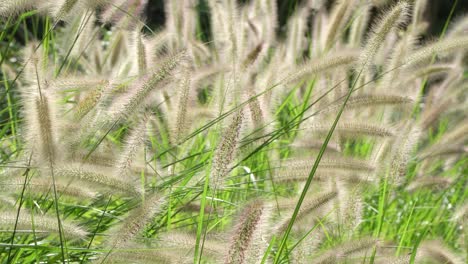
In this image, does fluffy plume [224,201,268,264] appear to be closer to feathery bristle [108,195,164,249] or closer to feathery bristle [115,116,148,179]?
feathery bristle [108,195,164,249]

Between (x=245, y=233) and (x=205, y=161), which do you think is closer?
(x=245, y=233)

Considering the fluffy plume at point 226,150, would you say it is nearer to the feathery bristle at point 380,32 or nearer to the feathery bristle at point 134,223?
the feathery bristle at point 134,223

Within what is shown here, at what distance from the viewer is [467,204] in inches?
80.7

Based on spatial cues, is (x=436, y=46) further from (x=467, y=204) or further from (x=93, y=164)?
(x=93, y=164)

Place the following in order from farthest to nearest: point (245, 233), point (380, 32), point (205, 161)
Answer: point (205, 161) → point (380, 32) → point (245, 233)

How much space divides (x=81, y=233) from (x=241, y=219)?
46cm

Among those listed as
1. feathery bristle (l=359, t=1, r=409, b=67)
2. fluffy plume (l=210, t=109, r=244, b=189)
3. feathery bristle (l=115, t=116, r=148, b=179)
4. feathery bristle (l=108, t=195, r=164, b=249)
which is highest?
feathery bristle (l=359, t=1, r=409, b=67)

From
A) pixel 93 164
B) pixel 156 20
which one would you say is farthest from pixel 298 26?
pixel 156 20

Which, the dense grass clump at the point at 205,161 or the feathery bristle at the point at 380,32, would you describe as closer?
the dense grass clump at the point at 205,161

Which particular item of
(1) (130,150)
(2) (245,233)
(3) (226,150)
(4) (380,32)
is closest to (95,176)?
(1) (130,150)

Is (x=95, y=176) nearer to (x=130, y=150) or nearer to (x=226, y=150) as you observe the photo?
(x=130, y=150)

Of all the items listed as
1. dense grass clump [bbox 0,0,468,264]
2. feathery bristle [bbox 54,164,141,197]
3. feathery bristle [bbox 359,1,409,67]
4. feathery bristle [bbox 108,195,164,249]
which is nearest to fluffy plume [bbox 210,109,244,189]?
dense grass clump [bbox 0,0,468,264]

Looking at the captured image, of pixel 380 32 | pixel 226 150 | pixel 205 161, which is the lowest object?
pixel 205 161

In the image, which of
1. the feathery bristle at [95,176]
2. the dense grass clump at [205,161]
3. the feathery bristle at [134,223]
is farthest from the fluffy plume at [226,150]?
the feathery bristle at [95,176]
